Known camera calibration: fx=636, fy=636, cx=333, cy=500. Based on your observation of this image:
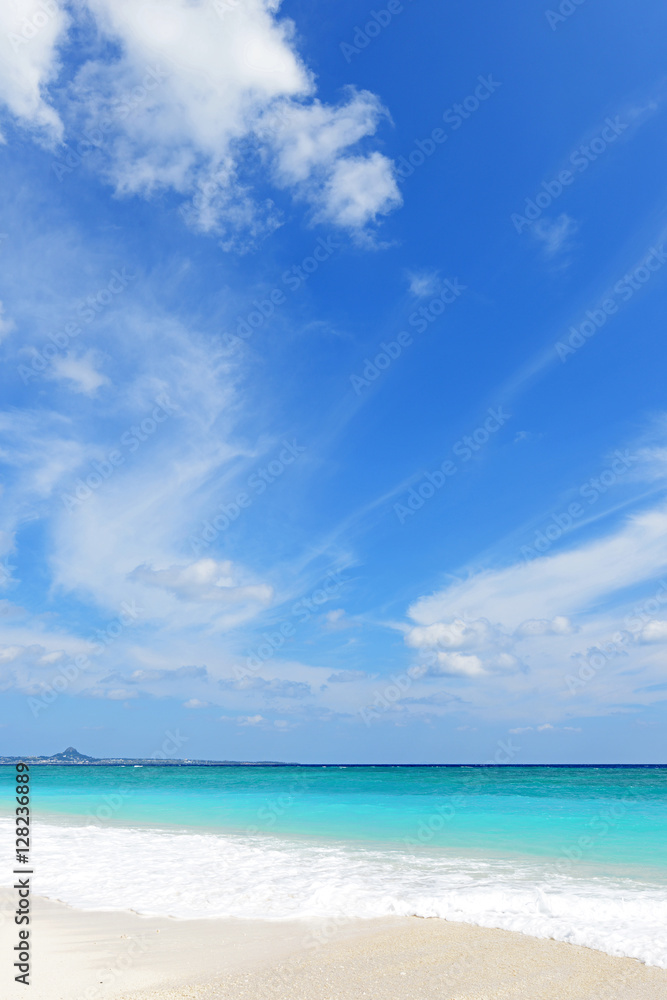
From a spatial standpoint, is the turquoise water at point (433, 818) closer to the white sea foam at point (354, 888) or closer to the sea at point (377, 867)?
the sea at point (377, 867)

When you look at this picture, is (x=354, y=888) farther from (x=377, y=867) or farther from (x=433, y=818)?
(x=433, y=818)

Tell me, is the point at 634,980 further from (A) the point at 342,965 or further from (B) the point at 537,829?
(B) the point at 537,829

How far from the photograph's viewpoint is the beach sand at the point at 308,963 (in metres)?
5.86

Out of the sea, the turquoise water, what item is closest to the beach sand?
the sea

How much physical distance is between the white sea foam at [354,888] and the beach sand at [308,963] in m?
0.58

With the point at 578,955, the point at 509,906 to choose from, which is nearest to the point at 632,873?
the point at 509,906

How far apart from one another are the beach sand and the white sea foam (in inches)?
22.7

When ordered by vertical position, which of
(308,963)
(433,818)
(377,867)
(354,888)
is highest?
(308,963)

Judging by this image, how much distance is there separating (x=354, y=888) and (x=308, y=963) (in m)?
3.75

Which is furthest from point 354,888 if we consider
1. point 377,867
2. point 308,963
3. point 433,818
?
point 433,818

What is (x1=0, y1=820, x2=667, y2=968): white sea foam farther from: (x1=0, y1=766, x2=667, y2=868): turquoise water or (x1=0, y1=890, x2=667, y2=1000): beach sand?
(x1=0, y1=766, x2=667, y2=868): turquoise water

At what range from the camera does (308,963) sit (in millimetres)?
6594

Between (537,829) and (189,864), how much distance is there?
10.7 meters

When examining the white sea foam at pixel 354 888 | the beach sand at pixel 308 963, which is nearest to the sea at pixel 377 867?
the white sea foam at pixel 354 888
